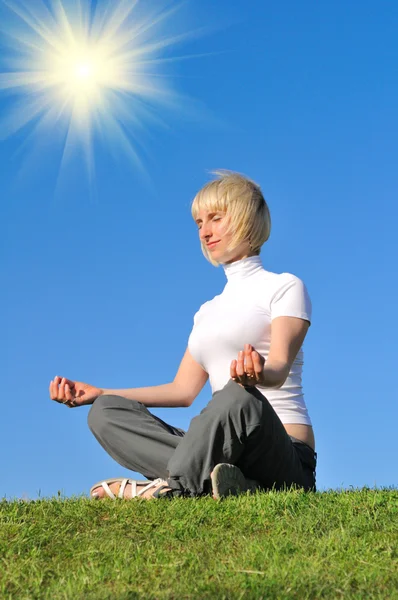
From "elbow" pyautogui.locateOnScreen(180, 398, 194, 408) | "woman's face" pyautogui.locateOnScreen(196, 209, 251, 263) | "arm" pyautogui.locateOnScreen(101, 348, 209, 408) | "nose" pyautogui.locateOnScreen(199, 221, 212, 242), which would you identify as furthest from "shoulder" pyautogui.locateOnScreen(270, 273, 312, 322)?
"elbow" pyautogui.locateOnScreen(180, 398, 194, 408)

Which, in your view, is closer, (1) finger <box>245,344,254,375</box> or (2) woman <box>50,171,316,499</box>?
(1) finger <box>245,344,254,375</box>

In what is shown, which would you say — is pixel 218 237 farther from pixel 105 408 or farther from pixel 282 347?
pixel 105 408

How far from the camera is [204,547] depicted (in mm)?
4883

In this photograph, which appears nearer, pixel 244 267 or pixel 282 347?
pixel 282 347

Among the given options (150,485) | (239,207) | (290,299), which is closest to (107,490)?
(150,485)

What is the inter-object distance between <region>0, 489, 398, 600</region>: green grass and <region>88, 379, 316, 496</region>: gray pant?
29 centimetres

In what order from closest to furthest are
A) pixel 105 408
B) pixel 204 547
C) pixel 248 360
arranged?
pixel 204 547
pixel 248 360
pixel 105 408

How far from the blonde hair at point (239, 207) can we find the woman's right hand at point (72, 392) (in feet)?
5.37

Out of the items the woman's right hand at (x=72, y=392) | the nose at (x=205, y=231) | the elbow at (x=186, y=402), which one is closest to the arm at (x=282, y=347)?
the nose at (x=205, y=231)

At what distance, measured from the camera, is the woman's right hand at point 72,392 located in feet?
23.1

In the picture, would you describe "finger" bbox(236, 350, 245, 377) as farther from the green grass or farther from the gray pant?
the green grass

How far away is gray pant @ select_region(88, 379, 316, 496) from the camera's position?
5816mm

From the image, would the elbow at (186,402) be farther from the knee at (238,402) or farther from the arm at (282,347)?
the knee at (238,402)

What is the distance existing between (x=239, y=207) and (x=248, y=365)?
1.94 meters
